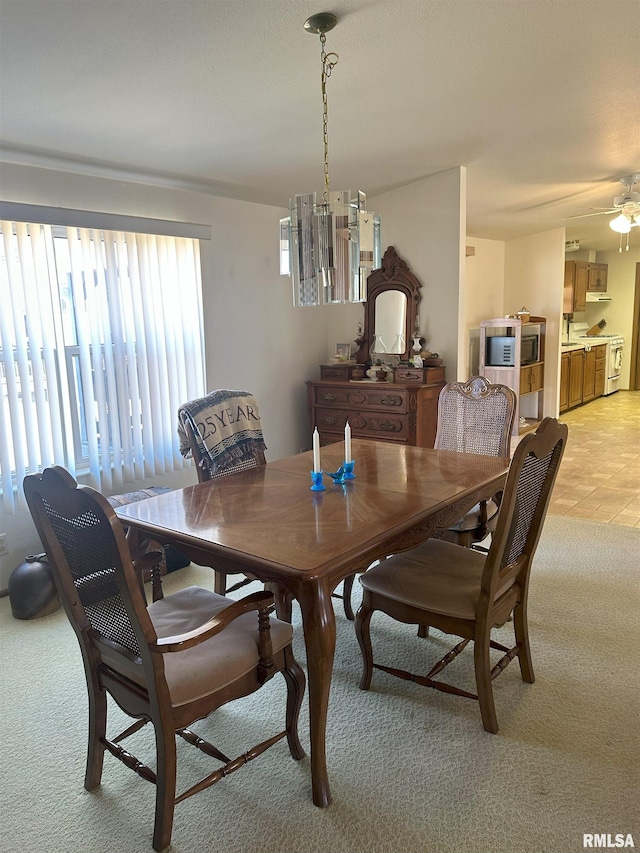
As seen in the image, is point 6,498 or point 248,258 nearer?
point 6,498

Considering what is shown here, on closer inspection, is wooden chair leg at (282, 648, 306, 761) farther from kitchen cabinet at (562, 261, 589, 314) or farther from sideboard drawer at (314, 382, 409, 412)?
kitchen cabinet at (562, 261, 589, 314)

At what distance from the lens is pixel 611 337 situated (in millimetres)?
9734

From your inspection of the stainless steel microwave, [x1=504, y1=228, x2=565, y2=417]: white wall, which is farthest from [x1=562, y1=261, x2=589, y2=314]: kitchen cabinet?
the stainless steel microwave

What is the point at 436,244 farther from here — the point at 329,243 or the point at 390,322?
the point at 329,243

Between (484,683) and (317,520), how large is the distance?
79 cm

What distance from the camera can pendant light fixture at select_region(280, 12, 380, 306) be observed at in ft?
7.51

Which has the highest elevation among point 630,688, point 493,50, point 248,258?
point 493,50

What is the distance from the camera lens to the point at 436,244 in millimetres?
4637

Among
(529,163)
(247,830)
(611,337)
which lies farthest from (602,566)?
(611,337)

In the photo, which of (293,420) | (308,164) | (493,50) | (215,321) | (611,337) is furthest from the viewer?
(611,337)

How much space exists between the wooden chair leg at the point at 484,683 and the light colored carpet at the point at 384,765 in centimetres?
5

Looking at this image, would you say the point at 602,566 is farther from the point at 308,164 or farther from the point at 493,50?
the point at 308,164

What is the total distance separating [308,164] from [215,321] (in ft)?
4.08

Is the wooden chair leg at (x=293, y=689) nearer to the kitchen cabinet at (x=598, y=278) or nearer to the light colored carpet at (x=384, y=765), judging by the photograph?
the light colored carpet at (x=384, y=765)
